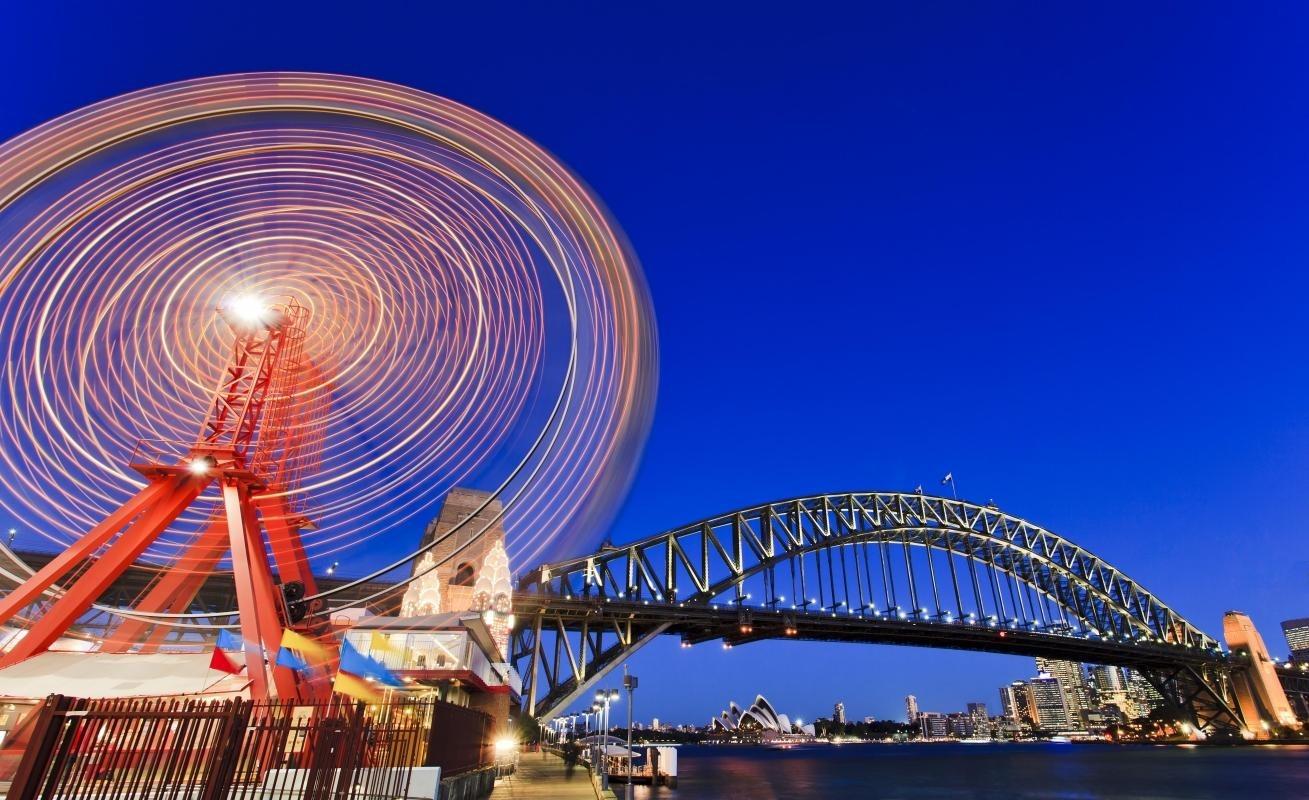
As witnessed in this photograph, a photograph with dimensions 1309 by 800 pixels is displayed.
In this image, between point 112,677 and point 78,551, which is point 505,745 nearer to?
point 112,677

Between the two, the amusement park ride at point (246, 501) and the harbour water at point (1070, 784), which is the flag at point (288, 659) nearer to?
the amusement park ride at point (246, 501)

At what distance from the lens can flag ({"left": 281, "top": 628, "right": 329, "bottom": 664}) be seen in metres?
20.8

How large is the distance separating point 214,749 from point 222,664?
14.2 meters

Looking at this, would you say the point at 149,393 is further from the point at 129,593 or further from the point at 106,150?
the point at 129,593

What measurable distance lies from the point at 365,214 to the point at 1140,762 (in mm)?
89642

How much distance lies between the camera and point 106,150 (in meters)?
18.2

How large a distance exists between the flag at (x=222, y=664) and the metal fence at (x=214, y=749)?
25.8 ft

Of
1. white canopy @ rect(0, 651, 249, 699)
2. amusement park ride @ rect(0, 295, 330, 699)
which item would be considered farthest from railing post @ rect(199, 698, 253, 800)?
amusement park ride @ rect(0, 295, 330, 699)

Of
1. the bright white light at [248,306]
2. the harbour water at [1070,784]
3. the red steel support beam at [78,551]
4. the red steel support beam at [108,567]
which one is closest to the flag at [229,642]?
the red steel support beam at [108,567]

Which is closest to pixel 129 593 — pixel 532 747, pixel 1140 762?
pixel 532 747

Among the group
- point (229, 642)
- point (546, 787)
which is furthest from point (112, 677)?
point (546, 787)

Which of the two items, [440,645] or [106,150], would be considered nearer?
[106,150]

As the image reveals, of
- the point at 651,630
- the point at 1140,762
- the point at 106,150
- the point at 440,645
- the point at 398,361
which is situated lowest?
the point at 1140,762

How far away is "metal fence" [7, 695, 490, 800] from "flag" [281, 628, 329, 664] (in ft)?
25.5
